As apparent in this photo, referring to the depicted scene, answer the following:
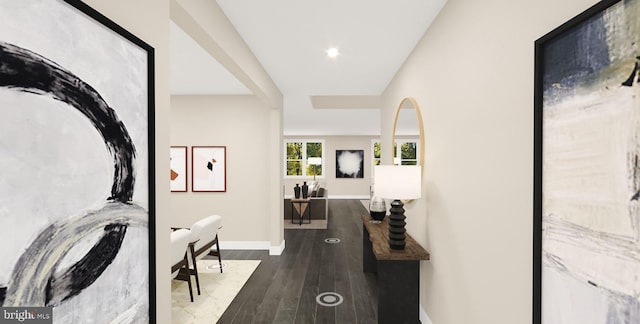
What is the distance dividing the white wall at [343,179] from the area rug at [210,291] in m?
7.99

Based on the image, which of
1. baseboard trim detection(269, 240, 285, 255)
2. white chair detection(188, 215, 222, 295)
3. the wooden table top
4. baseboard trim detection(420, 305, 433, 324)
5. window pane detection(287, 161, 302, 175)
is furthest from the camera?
window pane detection(287, 161, 302, 175)

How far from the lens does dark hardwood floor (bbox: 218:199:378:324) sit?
279cm

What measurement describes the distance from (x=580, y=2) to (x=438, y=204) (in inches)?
62.0

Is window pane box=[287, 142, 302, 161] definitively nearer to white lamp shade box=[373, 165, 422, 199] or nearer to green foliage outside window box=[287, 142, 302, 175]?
green foliage outside window box=[287, 142, 302, 175]

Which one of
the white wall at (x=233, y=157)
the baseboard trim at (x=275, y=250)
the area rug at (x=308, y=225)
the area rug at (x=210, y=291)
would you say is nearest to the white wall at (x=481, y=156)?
the area rug at (x=210, y=291)

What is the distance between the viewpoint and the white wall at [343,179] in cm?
1215

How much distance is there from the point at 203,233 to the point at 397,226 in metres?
2.21

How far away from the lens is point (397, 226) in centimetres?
244

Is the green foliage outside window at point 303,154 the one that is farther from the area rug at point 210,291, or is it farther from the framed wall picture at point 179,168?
the area rug at point 210,291

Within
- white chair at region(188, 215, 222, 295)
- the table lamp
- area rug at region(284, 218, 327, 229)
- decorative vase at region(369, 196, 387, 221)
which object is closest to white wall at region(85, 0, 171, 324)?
the table lamp

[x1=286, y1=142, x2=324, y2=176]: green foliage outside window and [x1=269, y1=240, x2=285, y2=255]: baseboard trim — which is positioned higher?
[x1=286, y1=142, x2=324, y2=176]: green foliage outside window

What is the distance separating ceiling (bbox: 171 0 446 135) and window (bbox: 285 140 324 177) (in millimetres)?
7681

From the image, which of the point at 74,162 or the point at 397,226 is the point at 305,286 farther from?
the point at 74,162

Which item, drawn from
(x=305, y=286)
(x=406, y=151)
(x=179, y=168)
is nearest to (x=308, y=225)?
(x=179, y=168)
